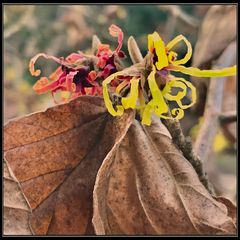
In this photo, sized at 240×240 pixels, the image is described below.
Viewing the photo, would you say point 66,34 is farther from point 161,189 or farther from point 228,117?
point 161,189

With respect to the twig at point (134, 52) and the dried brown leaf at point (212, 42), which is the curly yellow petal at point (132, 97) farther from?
the dried brown leaf at point (212, 42)

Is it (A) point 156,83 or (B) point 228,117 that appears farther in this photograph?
(B) point 228,117

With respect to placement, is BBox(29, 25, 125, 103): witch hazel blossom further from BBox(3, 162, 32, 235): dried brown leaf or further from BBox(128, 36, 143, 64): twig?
BBox(3, 162, 32, 235): dried brown leaf

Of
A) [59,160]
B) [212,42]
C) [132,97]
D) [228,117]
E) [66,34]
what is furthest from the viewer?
[66,34]

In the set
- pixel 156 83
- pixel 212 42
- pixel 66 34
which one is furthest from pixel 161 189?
pixel 66 34

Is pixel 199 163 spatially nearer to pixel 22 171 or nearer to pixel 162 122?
pixel 162 122
